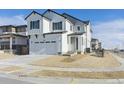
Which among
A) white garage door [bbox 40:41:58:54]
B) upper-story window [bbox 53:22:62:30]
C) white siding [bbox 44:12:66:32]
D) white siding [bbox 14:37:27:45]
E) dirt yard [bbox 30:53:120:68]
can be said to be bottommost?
dirt yard [bbox 30:53:120:68]

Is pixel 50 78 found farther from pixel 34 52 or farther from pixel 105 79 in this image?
pixel 34 52

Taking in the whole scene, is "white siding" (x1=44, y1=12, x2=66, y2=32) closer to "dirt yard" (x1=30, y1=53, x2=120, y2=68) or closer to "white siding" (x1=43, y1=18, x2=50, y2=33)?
"white siding" (x1=43, y1=18, x2=50, y2=33)

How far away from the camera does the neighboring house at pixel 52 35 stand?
30.7m

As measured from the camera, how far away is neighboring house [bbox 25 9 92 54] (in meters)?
30.7

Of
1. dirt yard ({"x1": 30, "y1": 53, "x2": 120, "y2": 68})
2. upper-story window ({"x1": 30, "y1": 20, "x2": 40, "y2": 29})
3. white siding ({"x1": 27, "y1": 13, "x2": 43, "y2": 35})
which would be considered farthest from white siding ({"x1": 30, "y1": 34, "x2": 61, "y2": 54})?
dirt yard ({"x1": 30, "y1": 53, "x2": 120, "y2": 68})

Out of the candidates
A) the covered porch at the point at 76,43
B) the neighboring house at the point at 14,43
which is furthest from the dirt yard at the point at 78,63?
the neighboring house at the point at 14,43

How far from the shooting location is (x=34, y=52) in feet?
106

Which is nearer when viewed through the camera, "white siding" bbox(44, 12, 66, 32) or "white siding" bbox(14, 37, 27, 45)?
"white siding" bbox(44, 12, 66, 32)

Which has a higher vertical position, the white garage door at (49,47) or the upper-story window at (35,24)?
the upper-story window at (35,24)

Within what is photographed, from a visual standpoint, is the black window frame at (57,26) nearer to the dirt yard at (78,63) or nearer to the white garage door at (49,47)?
the white garage door at (49,47)

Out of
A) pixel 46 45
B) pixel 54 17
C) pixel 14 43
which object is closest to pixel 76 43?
pixel 46 45

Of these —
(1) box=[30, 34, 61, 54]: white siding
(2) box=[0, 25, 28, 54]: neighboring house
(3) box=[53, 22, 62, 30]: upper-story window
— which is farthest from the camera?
(2) box=[0, 25, 28, 54]: neighboring house
